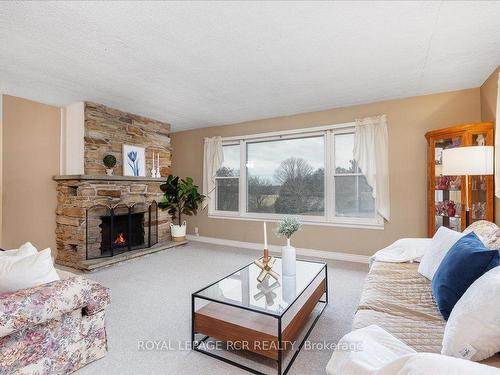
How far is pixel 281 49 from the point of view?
2.43 metres

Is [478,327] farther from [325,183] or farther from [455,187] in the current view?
[325,183]

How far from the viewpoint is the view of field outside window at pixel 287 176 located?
14.8 ft

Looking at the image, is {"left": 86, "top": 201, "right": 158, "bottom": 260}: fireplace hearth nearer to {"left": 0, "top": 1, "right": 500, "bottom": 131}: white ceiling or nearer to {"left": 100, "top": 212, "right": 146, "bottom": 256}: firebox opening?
{"left": 100, "top": 212, "right": 146, "bottom": 256}: firebox opening

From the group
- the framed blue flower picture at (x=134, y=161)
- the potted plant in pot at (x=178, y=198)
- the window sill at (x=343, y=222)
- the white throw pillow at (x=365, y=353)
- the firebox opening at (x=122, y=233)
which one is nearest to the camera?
the white throw pillow at (x=365, y=353)

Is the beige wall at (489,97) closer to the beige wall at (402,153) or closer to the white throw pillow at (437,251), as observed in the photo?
the beige wall at (402,153)

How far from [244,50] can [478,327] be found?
2493 millimetres

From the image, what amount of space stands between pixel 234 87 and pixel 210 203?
277 centimetres

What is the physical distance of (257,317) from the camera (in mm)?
1827

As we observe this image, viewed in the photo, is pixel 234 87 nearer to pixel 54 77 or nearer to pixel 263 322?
pixel 54 77

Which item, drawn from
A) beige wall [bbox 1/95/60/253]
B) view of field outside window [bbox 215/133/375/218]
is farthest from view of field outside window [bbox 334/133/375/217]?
beige wall [bbox 1/95/60/253]

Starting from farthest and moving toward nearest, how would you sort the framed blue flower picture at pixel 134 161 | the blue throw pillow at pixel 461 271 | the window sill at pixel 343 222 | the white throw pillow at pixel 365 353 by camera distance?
1. the framed blue flower picture at pixel 134 161
2. the window sill at pixel 343 222
3. the blue throw pillow at pixel 461 271
4. the white throw pillow at pixel 365 353

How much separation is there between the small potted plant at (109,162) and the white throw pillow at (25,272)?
8.91ft

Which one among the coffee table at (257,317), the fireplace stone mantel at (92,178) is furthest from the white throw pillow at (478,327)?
the fireplace stone mantel at (92,178)

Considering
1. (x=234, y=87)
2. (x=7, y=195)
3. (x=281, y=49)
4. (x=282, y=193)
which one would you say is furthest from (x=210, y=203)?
(x=281, y=49)
